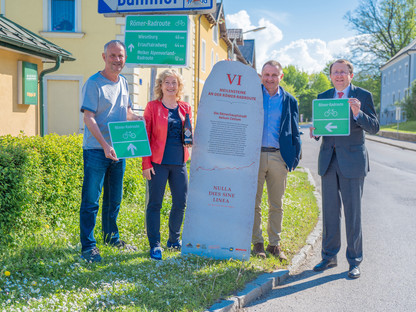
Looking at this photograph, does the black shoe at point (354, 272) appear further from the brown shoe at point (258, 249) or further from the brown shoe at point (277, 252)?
the brown shoe at point (258, 249)

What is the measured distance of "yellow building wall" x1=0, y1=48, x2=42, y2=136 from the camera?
9602mm

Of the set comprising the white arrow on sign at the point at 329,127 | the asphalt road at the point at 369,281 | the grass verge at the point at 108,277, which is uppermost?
the white arrow on sign at the point at 329,127

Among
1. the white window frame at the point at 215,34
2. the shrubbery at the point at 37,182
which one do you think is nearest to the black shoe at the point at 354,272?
the shrubbery at the point at 37,182

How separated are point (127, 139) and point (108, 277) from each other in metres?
1.36

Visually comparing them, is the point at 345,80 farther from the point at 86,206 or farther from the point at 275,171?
the point at 86,206

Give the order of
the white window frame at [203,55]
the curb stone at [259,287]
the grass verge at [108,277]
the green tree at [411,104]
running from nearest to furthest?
the grass verge at [108,277]
the curb stone at [259,287]
the white window frame at [203,55]
the green tree at [411,104]

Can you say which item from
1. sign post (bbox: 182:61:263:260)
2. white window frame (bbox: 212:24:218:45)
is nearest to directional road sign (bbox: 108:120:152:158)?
sign post (bbox: 182:61:263:260)

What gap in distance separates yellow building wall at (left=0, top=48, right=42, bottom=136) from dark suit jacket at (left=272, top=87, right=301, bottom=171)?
670cm

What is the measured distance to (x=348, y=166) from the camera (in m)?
4.95

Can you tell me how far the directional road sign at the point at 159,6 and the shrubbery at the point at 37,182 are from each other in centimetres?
194

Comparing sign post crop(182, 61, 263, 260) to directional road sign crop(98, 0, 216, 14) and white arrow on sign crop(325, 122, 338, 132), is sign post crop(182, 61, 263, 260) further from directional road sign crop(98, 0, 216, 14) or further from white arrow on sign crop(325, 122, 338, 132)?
directional road sign crop(98, 0, 216, 14)

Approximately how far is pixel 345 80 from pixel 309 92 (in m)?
109

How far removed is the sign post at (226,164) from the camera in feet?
16.2

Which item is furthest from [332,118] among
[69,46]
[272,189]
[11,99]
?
[69,46]
